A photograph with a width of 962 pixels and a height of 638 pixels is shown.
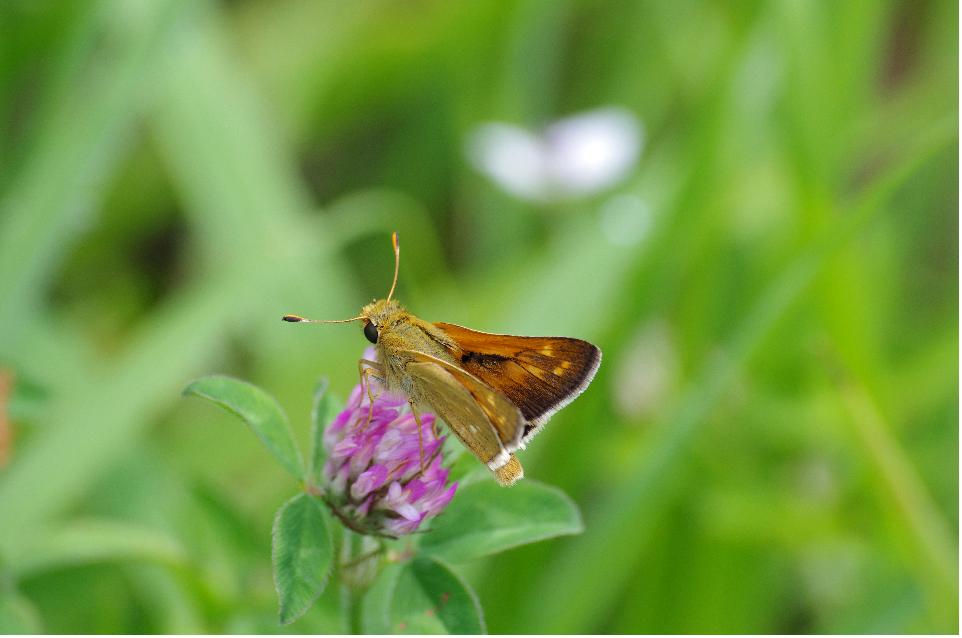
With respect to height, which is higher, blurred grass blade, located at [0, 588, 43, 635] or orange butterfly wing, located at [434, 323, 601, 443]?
orange butterfly wing, located at [434, 323, 601, 443]

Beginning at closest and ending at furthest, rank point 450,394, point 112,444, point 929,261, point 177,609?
point 450,394 → point 177,609 → point 112,444 → point 929,261

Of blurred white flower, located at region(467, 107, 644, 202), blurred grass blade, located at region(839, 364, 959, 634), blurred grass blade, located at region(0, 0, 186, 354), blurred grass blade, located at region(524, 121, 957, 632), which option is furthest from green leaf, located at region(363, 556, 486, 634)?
blurred white flower, located at region(467, 107, 644, 202)

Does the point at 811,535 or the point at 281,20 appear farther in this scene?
the point at 281,20

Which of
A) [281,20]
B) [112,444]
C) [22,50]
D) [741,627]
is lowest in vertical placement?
[741,627]

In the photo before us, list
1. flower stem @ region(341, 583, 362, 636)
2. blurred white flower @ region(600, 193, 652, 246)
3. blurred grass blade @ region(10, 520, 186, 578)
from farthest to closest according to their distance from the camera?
blurred white flower @ region(600, 193, 652, 246), blurred grass blade @ region(10, 520, 186, 578), flower stem @ region(341, 583, 362, 636)

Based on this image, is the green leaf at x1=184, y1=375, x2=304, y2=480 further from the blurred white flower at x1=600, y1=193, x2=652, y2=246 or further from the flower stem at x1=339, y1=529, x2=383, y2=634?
the blurred white flower at x1=600, y1=193, x2=652, y2=246

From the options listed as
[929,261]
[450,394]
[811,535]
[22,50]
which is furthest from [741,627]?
[22,50]

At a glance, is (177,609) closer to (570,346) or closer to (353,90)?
(570,346)
